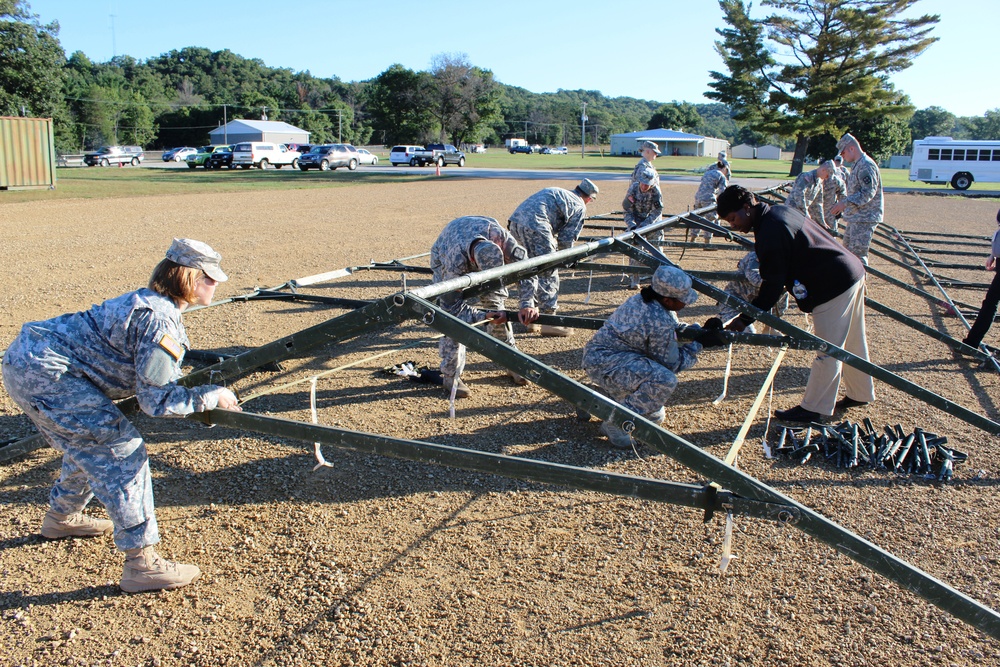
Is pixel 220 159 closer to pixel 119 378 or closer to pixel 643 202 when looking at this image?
pixel 643 202

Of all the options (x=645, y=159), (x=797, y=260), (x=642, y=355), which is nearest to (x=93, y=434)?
(x=642, y=355)

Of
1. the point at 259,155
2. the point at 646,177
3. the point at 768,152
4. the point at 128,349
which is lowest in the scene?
the point at 128,349

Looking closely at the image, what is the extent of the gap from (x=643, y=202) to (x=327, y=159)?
114 feet

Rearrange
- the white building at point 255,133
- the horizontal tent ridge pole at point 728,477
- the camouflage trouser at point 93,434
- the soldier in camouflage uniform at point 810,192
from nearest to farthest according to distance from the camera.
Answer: the horizontal tent ridge pole at point 728,477, the camouflage trouser at point 93,434, the soldier in camouflage uniform at point 810,192, the white building at point 255,133

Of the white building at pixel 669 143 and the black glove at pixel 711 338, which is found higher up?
the white building at pixel 669 143

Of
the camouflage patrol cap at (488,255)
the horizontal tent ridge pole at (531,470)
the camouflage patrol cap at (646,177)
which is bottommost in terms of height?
the horizontal tent ridge pole at (531,470)

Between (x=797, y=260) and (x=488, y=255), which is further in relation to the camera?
(x=488, y=255)

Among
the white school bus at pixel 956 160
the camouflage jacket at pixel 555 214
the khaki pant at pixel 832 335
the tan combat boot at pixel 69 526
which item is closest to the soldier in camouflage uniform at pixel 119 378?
the tan combat boot at pixel 69 526

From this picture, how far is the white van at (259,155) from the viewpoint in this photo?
43031mm

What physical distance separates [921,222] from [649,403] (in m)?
19.3

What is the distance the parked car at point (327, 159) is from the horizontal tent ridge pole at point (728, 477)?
41.8 m

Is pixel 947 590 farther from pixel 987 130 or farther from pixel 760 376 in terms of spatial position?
pixel 987 130

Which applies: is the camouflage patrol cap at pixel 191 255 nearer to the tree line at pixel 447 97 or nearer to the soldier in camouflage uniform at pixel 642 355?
the soldier in camouflage uniform at pixel 642 355

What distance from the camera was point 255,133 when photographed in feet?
233
